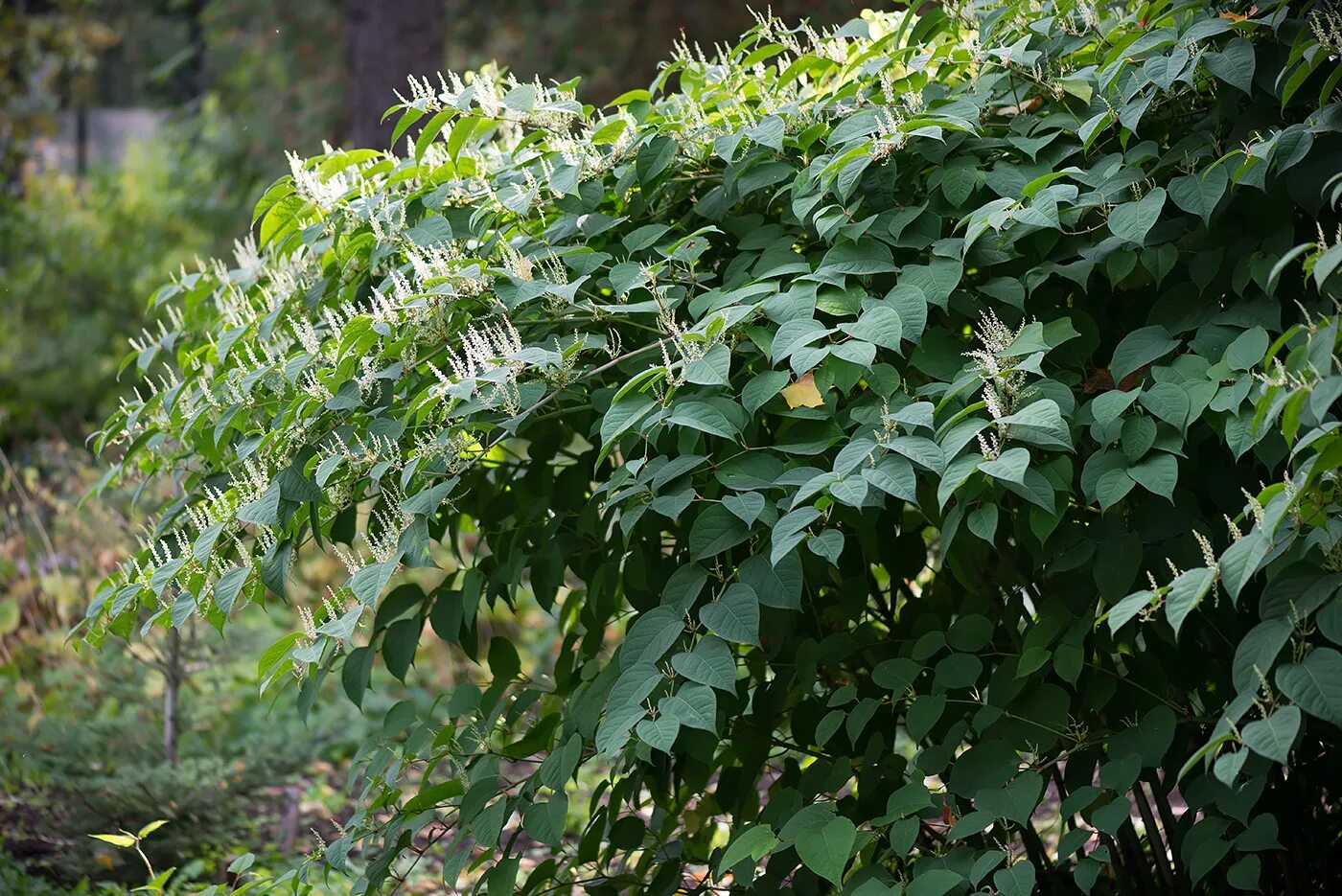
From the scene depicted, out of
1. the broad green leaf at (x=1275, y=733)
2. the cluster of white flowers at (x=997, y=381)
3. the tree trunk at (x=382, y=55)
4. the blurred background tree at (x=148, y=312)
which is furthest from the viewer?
the tree trunk at (x=382, y=55)

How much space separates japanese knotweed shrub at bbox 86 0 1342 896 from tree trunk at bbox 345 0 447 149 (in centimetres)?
378

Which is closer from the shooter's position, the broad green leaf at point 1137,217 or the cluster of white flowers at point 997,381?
the cluster of white flowers at point 997,381

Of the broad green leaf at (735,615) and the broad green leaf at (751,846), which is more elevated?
the broad green leaf at (735,615)

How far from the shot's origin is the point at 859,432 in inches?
63.7

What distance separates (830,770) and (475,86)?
1.25 meters

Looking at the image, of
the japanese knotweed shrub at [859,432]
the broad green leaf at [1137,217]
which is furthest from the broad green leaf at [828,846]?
the broad green leaf at [1137,217]

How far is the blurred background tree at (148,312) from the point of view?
3.66 m

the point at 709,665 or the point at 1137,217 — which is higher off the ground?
the point at 1137,217

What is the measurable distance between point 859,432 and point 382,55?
16.1ft

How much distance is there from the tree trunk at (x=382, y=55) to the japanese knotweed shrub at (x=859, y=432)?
12.4ft

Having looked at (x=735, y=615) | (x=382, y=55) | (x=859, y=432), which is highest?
(x=382, y=55)

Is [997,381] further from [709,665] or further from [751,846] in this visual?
[751,846]

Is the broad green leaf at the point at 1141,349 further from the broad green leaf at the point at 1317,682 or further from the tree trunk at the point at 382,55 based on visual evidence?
the tree trunk at the point at 382,55

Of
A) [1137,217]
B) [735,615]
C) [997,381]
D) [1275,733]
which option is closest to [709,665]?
[735,615]
